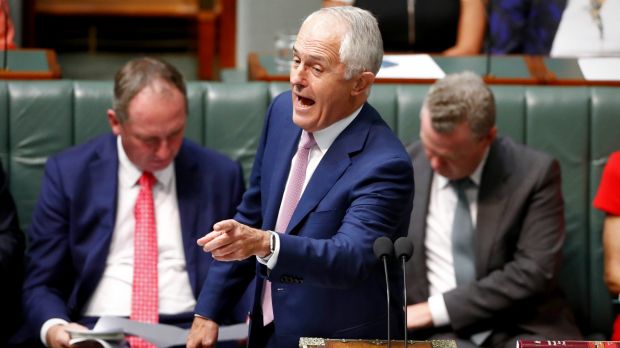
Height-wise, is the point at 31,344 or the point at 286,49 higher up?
the point at 286,49

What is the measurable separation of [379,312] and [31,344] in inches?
52.8

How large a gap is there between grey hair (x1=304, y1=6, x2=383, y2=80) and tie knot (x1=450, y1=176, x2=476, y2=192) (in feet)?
3.56

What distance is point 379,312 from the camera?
2.79 meters

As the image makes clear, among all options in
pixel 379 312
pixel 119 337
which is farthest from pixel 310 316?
pixel 119 337

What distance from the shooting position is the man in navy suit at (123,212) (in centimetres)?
359

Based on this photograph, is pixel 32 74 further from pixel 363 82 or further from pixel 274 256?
pixel 274 256

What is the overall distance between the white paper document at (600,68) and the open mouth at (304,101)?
1.75 metres

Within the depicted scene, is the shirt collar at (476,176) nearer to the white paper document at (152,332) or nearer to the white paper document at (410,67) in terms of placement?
the white paper document at (410,67)

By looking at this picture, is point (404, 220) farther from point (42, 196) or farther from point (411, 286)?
point (42, 196)

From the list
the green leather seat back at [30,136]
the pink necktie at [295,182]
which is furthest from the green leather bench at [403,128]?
the pink necktie at [295,182]

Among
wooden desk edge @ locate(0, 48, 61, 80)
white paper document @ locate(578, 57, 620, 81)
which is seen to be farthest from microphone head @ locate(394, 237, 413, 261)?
wooden desk edge @ locate(0, 48, 61, 80)

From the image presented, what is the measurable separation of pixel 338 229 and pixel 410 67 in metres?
1.68

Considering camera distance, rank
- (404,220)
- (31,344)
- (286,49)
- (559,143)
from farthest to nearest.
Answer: (286,49) < (559,143) < (31,344) < (404,220)

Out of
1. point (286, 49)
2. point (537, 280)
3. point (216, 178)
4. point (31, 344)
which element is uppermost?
point (286, 49)
